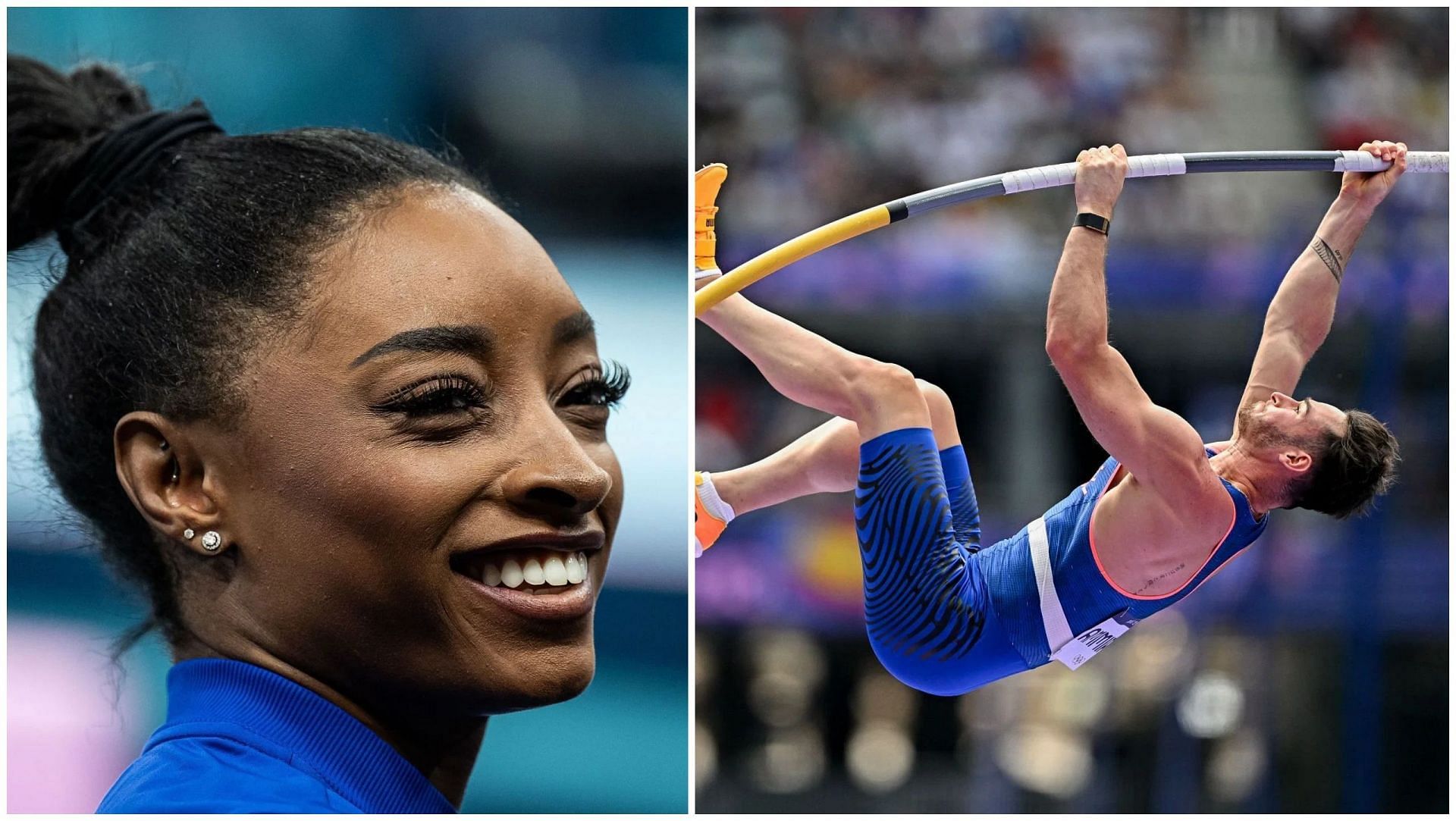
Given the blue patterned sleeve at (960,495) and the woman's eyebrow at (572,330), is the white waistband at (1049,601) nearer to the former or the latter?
the blue patterned sleeve at (960,495)

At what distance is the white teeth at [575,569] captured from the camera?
1.85 m

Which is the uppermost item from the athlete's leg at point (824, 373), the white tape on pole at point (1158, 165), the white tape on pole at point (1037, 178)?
the white tape on pole at point (1158, 165)

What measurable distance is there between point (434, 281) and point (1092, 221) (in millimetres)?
1072

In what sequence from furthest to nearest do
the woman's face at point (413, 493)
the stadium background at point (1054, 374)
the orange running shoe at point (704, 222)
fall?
the stadium background at point (1054, 374), the orange running shoe at point (704, 222), the woman's face at point (413, 493)

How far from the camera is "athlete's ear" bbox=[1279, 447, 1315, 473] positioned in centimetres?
260

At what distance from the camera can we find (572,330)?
1922 mm

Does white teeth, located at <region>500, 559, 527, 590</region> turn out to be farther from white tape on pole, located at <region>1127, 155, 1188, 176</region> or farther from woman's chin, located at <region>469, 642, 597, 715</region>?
white tape on pole, located at <region>1127, 155, 1188, 176</region>

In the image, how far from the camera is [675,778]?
2939mm

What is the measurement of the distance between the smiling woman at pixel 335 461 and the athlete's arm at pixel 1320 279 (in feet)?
4.04

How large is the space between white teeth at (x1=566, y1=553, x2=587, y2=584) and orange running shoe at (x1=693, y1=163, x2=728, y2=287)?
0.81 metres

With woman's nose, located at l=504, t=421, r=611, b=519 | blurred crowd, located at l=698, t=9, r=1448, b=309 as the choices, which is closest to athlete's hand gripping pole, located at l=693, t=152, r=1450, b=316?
woman's nose, located at l=504, t=421, r=611, b=519

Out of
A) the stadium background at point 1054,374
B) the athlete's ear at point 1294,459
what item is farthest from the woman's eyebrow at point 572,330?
the stadium background at point 1054,374

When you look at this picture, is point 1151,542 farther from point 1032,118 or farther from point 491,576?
point 1032,118

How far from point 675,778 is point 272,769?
1254mm
